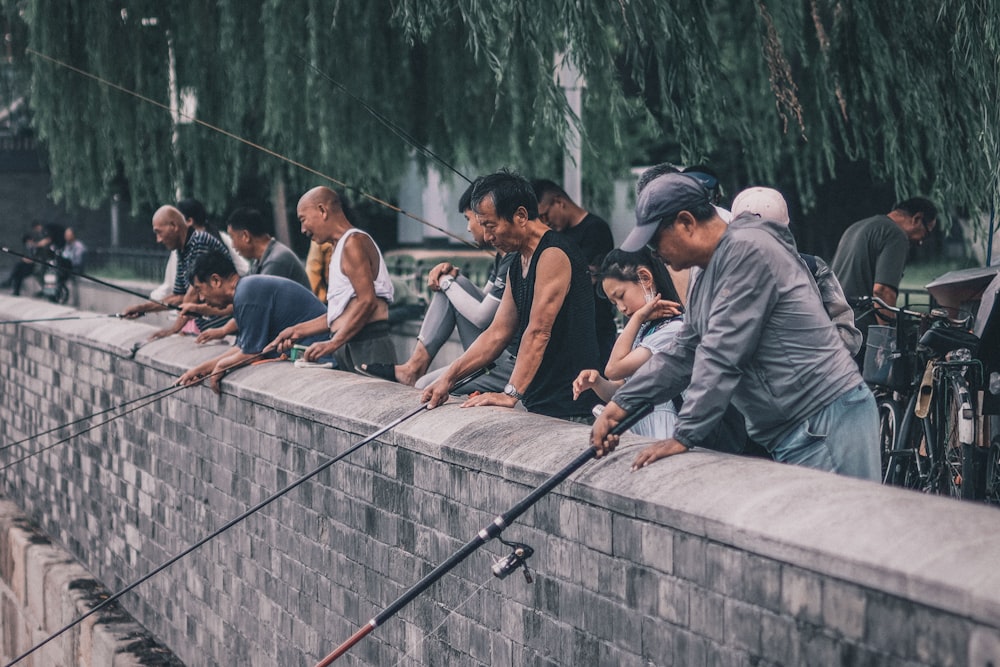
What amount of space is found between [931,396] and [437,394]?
8.26ft

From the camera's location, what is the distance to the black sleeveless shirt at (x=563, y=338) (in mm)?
5766

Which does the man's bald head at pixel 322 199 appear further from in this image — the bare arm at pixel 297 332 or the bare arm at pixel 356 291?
the bare arm at pixel 297 332

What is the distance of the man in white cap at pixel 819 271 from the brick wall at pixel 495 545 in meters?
0.94

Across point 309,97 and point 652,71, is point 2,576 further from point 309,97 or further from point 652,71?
point 652,71

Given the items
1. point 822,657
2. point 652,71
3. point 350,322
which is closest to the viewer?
point 822,657

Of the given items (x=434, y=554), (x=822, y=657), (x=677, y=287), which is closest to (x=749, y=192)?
(x=677, y=287)

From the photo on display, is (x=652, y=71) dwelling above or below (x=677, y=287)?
above

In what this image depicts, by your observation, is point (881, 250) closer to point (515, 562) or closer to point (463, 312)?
point (463, 312)

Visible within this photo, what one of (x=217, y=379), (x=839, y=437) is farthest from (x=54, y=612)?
(x=839, y=437)

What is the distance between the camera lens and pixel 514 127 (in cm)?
1170

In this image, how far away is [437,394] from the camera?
19.4 ft

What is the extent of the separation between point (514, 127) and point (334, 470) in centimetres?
550

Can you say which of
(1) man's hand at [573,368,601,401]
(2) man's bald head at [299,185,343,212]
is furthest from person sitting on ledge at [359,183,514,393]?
(1) man's hand at [573,368,601,401]

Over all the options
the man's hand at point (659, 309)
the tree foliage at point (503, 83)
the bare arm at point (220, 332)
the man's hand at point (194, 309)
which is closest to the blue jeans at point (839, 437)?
the man's hand at point (659, 309)
